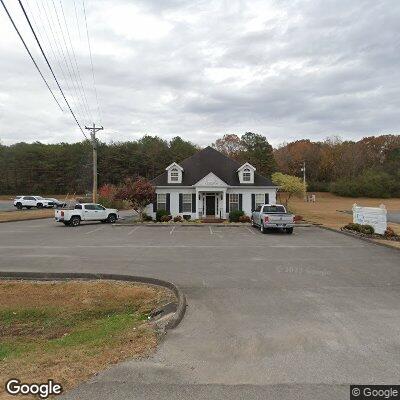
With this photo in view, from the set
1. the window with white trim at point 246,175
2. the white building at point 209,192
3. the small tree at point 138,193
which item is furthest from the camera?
the window with white trim at point 246,175

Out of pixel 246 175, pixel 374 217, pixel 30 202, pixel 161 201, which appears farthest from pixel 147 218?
pixel 30 202

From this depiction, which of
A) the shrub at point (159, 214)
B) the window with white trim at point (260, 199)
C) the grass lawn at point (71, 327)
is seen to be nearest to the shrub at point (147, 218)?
the shrub at point (159, 214)

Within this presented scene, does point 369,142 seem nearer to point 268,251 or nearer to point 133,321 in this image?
point 268,251

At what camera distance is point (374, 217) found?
2400 cm

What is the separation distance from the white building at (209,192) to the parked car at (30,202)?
26.6m

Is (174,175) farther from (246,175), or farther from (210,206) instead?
(246,175)

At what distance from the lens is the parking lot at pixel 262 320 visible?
4.98 m

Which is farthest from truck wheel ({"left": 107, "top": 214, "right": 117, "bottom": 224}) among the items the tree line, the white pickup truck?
the tree line

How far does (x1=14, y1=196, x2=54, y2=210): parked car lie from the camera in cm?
5490

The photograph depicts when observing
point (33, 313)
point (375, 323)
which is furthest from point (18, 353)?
point (375, 323)

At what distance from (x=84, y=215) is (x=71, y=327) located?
25136 mm

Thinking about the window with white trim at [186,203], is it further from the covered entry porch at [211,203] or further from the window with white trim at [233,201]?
the window with white trim at [233,201]

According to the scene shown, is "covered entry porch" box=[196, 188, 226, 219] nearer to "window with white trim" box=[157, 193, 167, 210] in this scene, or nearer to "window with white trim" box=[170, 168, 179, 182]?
"window with white trim" box=[170, 168, 179, 182]

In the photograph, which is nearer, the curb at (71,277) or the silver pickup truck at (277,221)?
the curb at (71,277)
